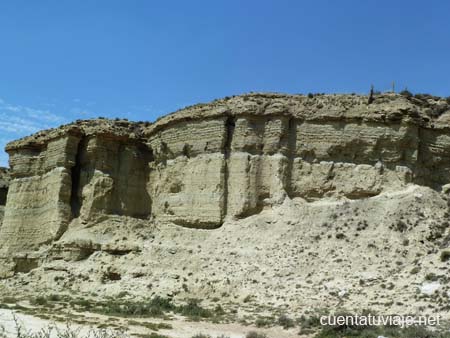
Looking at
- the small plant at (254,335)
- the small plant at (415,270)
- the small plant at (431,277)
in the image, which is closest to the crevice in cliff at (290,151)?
the small plant at (415,270)

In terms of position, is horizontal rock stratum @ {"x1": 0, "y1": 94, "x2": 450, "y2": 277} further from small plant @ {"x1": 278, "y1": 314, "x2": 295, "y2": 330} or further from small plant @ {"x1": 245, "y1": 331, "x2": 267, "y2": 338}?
small plant @ {"x1": 245, "y1": 331, "x2": 267, "y2": 338}

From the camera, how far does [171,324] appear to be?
2025 cm

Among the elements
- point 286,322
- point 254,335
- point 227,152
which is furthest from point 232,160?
point 254,335

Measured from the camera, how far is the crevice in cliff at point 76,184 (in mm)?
34769

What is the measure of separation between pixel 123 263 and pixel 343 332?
15.4 m

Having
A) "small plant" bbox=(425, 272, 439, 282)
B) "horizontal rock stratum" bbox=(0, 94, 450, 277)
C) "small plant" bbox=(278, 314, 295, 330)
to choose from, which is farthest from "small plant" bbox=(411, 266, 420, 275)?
"horizontal rock stratum" bbox=(0, 94, 450, 277)

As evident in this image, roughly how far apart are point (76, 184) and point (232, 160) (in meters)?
10.4

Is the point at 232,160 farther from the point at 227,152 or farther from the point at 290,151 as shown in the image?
the point at 290,151

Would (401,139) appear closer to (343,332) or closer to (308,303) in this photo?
(308,303)

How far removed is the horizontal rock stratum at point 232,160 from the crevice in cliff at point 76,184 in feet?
0.20

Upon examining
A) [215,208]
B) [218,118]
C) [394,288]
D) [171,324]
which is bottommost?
[171,324]

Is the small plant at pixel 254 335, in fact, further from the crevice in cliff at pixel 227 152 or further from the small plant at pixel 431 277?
the crevice in cliff at pixel 227 152

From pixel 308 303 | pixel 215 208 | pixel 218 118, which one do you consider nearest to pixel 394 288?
pixel 308 303

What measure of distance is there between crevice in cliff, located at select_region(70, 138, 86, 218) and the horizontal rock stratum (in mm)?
61
